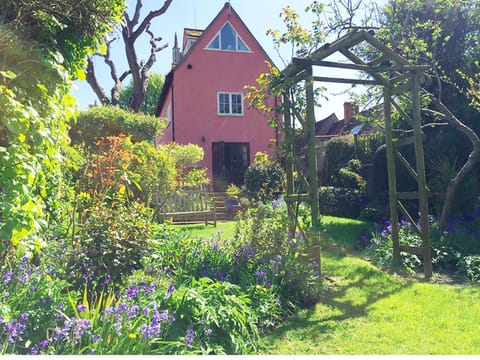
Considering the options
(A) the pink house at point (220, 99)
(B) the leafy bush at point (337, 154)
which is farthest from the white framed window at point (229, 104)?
(B) the leafy bush at point (337, 154)

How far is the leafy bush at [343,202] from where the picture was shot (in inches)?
428

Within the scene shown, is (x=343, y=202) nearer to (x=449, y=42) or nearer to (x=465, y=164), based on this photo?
(x=465, y=164)

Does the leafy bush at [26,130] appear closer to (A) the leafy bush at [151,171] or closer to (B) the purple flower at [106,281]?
(B) the purple flower at [106,281]

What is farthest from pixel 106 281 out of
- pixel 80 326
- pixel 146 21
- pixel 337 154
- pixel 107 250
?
pixel 146 21

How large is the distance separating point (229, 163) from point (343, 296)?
46.7ft

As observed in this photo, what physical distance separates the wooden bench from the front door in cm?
708

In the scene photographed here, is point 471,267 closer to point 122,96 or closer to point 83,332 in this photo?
point 83,332

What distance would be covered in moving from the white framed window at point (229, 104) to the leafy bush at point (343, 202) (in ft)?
28.9

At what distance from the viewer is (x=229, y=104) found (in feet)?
63.4

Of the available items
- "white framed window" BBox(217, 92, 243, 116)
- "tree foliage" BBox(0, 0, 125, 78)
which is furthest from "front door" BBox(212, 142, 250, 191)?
"tree foliage" BBox(0, 0, 125, 78)

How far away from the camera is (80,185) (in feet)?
22.1

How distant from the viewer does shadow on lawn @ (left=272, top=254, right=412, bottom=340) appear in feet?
13.0

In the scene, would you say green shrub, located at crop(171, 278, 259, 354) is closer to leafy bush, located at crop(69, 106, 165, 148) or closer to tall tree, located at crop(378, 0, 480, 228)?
tall tree, located at crop(378, 0, 480, 228)

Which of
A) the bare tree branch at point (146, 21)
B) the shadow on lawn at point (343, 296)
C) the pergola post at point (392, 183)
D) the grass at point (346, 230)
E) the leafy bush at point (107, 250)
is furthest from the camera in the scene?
the bare tree branch at point (146, 21)
